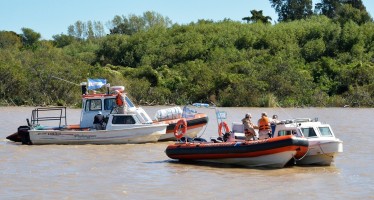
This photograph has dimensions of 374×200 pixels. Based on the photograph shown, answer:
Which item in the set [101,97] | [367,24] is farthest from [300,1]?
[101,97]

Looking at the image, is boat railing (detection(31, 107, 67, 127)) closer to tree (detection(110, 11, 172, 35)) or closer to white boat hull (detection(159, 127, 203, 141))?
white boat hull (detection(159, 127, 203, 141))

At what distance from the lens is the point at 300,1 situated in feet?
364

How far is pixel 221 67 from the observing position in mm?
68875

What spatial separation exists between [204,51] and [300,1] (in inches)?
1450

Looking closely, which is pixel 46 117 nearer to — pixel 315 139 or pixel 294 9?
pixel 315 139

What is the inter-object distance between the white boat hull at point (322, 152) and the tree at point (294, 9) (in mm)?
89955

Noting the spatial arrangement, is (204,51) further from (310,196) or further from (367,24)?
(310,196)

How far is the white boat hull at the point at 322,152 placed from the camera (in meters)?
21.2

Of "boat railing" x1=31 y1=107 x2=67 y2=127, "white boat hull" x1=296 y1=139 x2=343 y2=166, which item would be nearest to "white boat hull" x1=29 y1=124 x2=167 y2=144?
"boat railing" x1=31 y1=107 x2=67 y2=127

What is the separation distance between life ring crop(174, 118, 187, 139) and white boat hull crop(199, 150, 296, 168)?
272 centimetres

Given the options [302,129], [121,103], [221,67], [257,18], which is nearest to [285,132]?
[302,129]

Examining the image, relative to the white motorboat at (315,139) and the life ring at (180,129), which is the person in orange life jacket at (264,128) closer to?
the white motorboat at (315,139)

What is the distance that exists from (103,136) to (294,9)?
8648 cm

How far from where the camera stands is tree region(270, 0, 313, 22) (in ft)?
362
